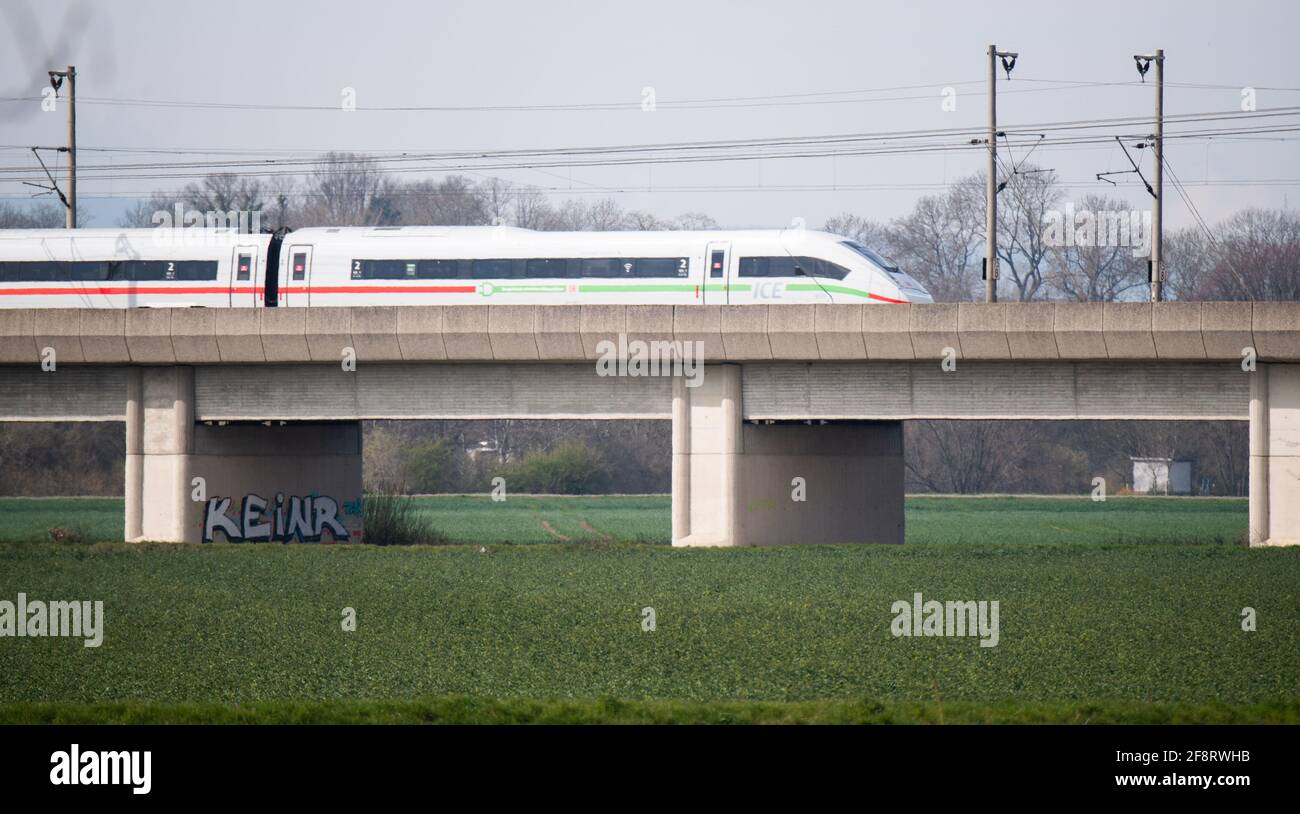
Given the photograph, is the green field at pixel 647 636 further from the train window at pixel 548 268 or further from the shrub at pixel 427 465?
the shrub at pixel 427 465

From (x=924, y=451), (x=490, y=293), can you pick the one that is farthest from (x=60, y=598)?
(x=924, y=451)

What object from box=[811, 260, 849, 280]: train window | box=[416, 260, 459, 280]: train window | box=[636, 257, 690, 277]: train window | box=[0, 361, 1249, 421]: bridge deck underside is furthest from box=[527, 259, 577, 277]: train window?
box=[811, 260, 849, 280]: train window

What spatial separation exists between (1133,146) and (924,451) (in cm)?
5342

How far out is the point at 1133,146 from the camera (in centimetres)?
4369

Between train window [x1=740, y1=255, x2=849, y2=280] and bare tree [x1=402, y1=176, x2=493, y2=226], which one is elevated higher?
bare tree [x1=402, y1=176, x2=493, y2=226]

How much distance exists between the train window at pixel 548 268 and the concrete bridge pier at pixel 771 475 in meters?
6.16

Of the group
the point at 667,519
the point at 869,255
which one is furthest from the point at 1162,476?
the point at 869,255

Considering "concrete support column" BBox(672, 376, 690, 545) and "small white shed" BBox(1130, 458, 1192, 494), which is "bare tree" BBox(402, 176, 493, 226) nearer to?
"small white shed" BBox(1130, 458, 1192, 494)

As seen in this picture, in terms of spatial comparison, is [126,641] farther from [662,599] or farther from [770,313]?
[770,313]

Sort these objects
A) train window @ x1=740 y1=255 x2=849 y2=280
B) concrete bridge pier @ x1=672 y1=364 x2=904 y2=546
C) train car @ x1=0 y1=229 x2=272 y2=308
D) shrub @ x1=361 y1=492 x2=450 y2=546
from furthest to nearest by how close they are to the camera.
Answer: shrub @ x1=361 y1=492 x2=450 y2=546 < train car @ x1=0 y1=229 x2=272 y2=308 < train window @ x1=740 y1=255 x2=849 y2=280 < concrete bridge pier @ x1=672 y1=364 x2=904 y2=546

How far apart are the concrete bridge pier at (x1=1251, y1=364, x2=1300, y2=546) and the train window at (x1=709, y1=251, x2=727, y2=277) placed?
44.8ft

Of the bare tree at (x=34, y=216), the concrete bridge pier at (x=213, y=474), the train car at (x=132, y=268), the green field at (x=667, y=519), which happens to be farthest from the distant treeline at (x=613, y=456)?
the train car at (x=132, y=268)

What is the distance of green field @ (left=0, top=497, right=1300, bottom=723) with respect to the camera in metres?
18.3

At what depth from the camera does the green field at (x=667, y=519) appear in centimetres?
5578
